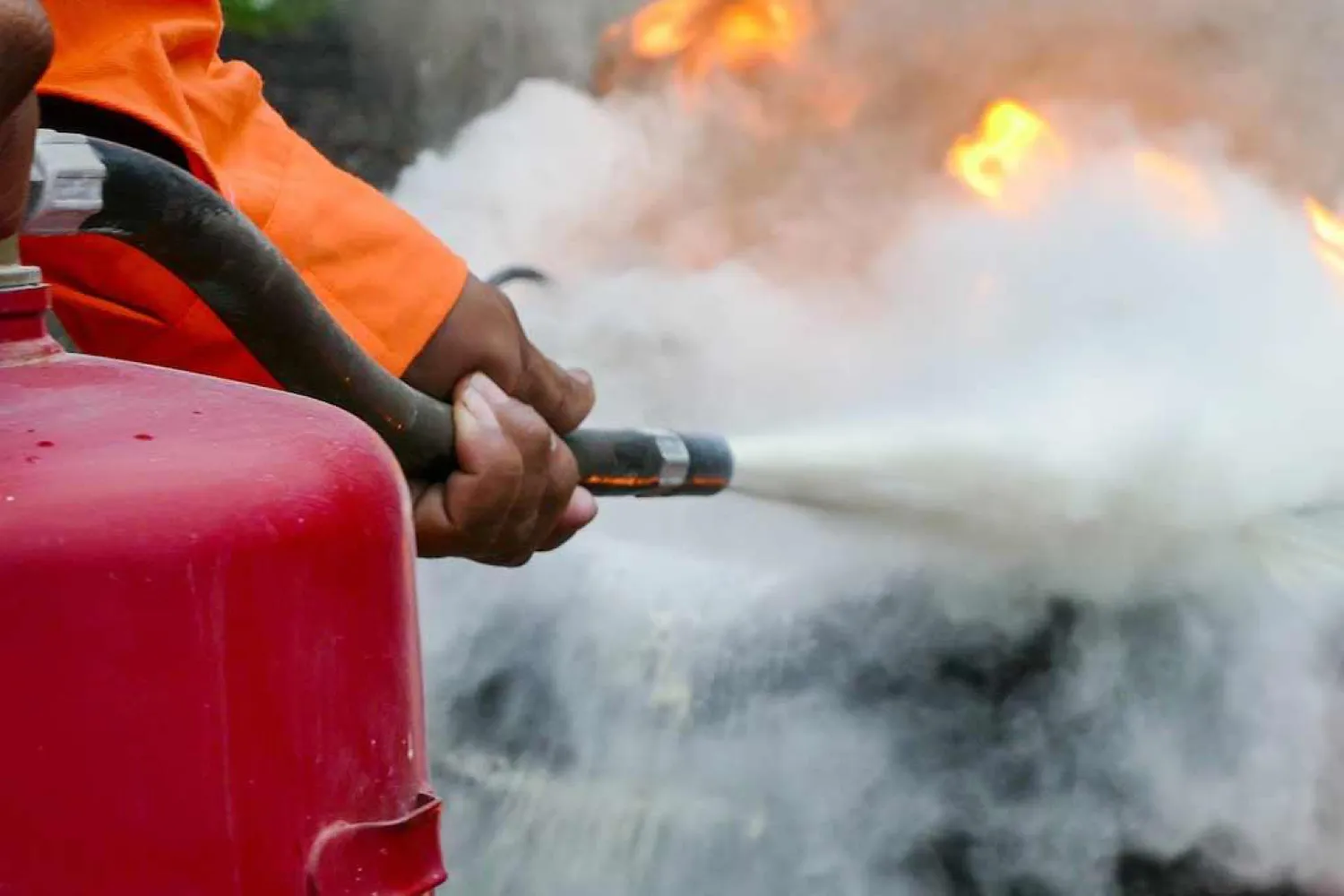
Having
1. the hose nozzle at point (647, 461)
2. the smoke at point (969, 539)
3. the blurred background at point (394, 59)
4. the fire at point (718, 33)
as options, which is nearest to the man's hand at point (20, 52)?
the hose nozzle at point (647, 461)

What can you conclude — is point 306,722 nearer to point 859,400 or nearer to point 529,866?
point 529,866

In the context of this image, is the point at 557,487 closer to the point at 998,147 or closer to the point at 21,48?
the point at 21,48

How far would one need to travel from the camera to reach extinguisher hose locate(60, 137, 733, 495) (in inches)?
41.1

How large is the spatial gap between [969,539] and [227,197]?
108 cm

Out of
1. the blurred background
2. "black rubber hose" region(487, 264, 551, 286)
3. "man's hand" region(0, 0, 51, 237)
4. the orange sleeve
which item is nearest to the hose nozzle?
the orange sleeve

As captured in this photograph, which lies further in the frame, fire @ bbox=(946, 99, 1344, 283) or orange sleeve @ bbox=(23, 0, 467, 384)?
fire @ bbox=(946, 99, 1344, 283)

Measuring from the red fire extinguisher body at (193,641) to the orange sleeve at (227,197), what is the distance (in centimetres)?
43

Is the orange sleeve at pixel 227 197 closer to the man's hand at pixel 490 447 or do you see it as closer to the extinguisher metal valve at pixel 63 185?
the man's hand at pixel 490 447

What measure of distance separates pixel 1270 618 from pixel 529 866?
3.33ft

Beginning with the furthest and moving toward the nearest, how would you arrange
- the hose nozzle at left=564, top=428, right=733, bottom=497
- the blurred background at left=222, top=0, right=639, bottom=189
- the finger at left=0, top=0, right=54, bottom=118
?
the blurred background at left=222, top=0, right=639, bottom=189, the hose nozzle at left=564, top=428, right=733, bottom=497, the finger at left=0, top=0, right=54, bottom=118

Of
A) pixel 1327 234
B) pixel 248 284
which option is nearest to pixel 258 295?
pixel 248 284

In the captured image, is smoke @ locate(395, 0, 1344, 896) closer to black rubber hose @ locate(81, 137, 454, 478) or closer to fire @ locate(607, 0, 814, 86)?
fire @ locate(607, 0, 814, 86)

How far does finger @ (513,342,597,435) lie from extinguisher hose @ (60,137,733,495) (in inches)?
6.7

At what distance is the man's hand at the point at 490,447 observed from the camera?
1573 mm
